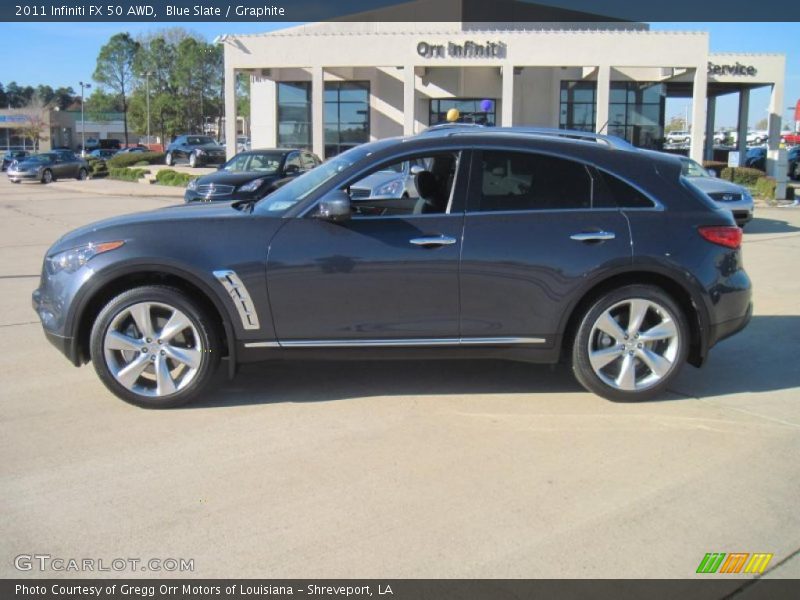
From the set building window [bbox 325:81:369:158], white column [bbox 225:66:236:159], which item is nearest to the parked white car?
building window [bbox 325:81:369:158]

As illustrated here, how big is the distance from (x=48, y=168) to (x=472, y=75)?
2199cm

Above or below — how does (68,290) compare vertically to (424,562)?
above

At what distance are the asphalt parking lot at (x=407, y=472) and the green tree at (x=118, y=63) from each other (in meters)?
96.2

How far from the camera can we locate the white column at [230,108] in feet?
92.7

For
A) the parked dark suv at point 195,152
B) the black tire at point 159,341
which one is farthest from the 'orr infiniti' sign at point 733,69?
the black tire at point 159,341

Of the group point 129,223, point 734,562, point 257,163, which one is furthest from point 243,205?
point 257,163

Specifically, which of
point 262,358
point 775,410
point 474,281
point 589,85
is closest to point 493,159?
point 474,281

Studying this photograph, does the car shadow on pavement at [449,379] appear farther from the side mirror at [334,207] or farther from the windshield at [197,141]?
the windshield at [197,141]

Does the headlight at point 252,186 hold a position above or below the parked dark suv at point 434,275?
above

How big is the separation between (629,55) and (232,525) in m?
26.5

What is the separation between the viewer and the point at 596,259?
195 inches

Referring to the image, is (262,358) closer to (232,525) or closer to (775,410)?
(232,525)

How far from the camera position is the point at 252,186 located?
1554 centimetres

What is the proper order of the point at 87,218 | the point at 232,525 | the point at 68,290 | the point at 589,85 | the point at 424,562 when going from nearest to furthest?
the point at 424,562
the point at 232,525
the point at 68,290
the point at 87,218
the point at 589,85
